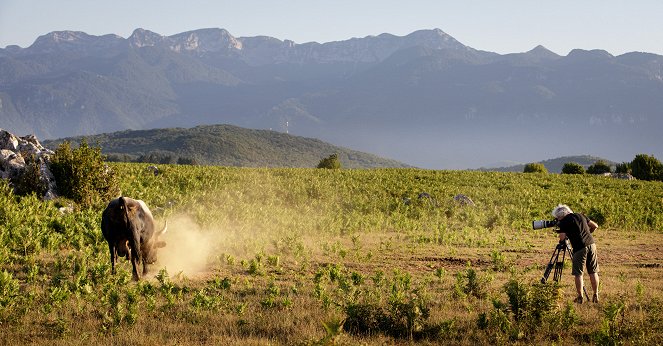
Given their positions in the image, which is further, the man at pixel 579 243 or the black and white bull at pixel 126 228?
the black and white bull at pixel 126 228

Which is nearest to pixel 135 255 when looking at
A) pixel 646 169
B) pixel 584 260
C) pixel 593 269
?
pixel 584 260

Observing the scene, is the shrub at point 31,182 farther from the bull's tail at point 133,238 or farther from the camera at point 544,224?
the camera at point 544,224

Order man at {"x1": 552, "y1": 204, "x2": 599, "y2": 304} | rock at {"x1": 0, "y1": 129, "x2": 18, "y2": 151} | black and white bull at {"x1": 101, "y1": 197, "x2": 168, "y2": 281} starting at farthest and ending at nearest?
rock at {"x1": 0, "y1": 129, "x2": 18, "y2": 151}, black and white bull at {"x1": 101, "y1": 197, "x2": 168, "y2": 281}, man at {"x1": 552, "y1": 204, "x2": 599, "y2": 304}

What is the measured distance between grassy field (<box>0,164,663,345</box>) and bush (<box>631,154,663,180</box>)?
4374 cm

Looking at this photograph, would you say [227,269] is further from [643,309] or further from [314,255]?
[643,309]

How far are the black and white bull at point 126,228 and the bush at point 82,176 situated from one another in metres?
11.9

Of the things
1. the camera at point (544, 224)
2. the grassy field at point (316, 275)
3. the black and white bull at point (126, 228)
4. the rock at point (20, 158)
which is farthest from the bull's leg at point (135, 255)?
the rock at point (20, 158)

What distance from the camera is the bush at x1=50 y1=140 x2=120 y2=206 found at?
77.8 feet

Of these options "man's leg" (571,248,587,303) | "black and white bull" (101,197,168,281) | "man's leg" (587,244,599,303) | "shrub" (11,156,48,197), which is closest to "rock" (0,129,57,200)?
"shrub" (11,156,48,197)

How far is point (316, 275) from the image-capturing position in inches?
522

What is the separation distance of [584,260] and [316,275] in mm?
6761

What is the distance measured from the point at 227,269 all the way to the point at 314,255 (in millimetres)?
3895

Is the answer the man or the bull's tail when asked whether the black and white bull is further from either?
the man

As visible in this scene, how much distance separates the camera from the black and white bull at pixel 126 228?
12867 mm
